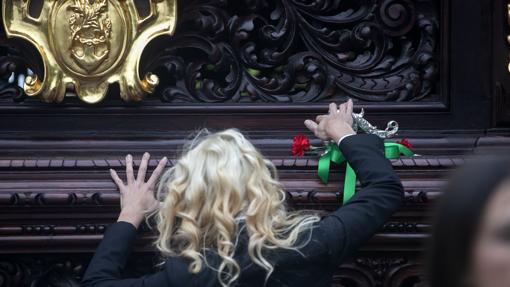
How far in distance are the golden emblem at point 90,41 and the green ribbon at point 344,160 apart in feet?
1.87

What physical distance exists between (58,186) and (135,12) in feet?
1.86

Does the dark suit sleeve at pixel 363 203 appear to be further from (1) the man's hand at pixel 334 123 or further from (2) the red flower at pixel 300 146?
(2) the red flower at pixel 300 146

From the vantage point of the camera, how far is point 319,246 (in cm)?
249

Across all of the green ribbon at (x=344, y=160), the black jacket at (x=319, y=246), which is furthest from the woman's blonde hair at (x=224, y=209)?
the green ribbon at (x=344, y=160)

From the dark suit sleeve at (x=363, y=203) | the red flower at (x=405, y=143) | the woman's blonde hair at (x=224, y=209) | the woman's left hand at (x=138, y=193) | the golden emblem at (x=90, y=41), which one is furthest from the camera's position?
the golden emblem at (x=90, y=41)

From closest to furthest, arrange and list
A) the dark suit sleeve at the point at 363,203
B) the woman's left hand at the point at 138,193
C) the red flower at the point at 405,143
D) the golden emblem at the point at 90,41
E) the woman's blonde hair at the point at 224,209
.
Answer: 1. the woman's blonde hair at the point at 224,209
2. the dark suit sleeve at the point at 363,203
3. the woman's left hand at the point at 138,193
4. the red flower at the point at 405,143
5. the golden emblem at the point at 90,41

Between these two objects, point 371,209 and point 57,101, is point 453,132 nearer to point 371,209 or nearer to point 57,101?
point 371,209

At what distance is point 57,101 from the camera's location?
3.21m

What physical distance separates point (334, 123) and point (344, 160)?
0.39ft

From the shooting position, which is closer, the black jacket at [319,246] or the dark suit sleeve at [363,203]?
the black jacket at [319,246]

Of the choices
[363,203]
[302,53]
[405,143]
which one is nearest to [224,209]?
[363,203]

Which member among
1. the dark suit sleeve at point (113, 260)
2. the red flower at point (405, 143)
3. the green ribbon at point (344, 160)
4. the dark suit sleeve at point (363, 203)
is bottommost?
the dark suit sleeve at point (113, 260)

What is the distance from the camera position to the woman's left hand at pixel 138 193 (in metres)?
2.82

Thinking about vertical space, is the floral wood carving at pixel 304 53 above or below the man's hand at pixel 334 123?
above
